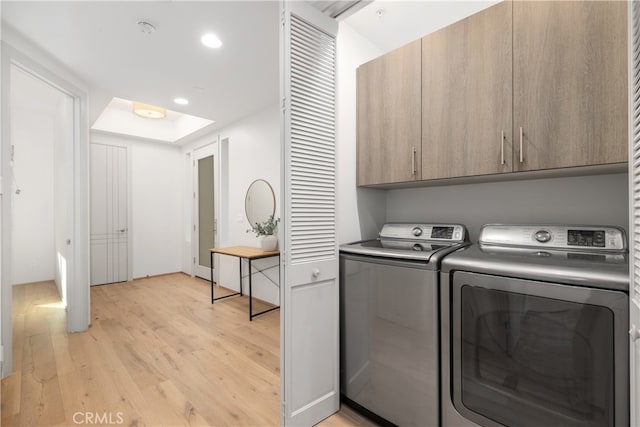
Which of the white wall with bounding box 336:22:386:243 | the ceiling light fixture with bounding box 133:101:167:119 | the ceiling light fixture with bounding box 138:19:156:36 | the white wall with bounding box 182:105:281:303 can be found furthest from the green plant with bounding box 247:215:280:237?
the ceiling light fixture with bounding box 133:101:167:119

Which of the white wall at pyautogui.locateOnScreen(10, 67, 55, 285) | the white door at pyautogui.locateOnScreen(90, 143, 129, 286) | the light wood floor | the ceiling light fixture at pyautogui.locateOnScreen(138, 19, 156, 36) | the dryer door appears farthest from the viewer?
the white door at pyautogui.locateOnScreen(90, 143, 129, 286)

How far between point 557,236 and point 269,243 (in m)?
2.72

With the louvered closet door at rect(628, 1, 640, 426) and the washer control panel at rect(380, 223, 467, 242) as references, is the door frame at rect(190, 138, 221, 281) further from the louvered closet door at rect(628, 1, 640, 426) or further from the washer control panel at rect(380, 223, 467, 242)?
the louvered closet door at rect(628, 1, 640, 426)

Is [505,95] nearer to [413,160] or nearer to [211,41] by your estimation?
[413,160]

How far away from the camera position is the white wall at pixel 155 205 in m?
5.04

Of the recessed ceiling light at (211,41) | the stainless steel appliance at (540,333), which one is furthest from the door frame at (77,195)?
the stainless steel appliance at (540,333)

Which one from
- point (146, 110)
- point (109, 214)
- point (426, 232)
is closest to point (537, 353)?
point (426, 232)

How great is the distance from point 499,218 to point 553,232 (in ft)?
1.08

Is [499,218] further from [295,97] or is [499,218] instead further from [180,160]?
[180,160]

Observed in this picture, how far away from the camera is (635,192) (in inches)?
33.6

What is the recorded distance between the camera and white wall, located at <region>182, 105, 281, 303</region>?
3625 mm

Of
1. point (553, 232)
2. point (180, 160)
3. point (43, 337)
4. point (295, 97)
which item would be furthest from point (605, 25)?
point (180, 160)

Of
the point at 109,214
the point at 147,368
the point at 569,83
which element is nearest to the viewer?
the point at 569,83

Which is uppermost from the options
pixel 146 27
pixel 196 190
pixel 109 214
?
pixel 146 27
